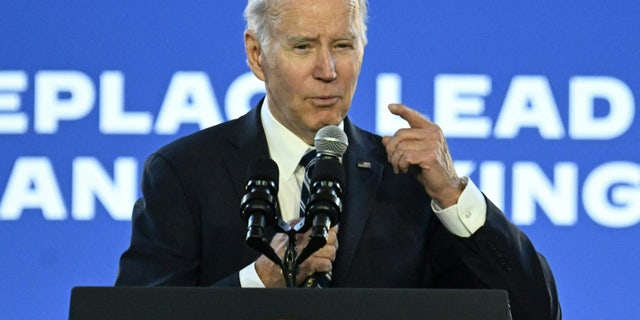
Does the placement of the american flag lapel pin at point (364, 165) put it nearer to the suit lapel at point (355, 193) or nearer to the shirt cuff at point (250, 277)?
the suit lapel at point (355, 193)

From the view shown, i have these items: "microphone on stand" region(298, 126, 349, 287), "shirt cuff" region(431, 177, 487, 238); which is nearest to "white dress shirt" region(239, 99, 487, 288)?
"shirt cuff" region(431, 177, 487, 238)

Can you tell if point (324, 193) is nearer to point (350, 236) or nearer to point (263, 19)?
point (350, 236)

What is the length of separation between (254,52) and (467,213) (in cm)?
61

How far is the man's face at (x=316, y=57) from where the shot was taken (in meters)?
2.60

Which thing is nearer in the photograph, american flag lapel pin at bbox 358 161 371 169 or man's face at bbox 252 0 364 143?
man's face at bbox 252 0 364 143

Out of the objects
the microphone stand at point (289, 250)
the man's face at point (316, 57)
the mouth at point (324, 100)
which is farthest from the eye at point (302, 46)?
the microphone stand at point (289, 250)

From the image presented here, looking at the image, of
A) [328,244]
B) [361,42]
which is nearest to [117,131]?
[361,42]

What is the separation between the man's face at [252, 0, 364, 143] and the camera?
2598 mm

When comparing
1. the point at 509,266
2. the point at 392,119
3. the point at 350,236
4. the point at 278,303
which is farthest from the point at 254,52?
the point at 392,119

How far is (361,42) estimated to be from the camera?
8.79ft

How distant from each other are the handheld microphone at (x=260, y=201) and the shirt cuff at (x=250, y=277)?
349 millimetres

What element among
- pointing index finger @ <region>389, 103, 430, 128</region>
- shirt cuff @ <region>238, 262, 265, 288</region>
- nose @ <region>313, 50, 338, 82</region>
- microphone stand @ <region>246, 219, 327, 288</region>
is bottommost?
shirt cuff @ <region>238, 262, 265, 288</region>

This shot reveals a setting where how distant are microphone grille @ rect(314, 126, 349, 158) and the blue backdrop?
1698mm

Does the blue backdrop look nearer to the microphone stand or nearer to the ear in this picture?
the ear
